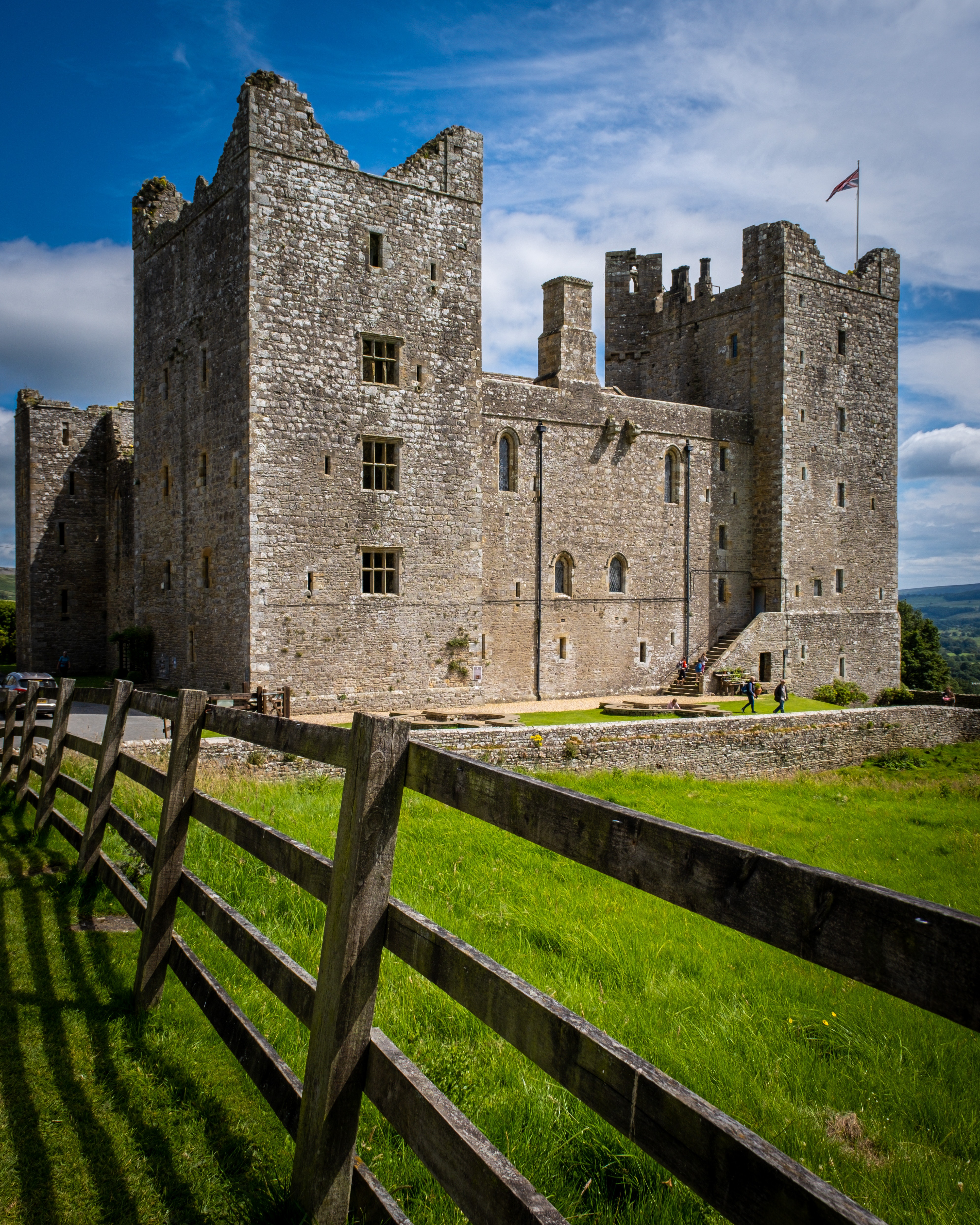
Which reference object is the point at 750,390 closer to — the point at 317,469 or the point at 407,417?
the point at 407,417

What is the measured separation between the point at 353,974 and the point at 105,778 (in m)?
3.49

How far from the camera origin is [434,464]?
21312 millimetres

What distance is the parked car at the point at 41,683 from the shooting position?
15789mm

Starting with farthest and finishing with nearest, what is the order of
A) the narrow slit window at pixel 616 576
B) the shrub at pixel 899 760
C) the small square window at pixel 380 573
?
the narrow slit window at pixel 616 576 → the small square window at pixel 380 573 → the shrub at pixel 899 760

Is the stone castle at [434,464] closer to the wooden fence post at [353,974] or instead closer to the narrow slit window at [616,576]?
the narrow slit window at [616,576]

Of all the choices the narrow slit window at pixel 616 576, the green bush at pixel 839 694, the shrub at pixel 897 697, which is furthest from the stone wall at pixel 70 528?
the shrub at pixel 897 697

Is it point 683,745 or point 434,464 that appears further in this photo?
point 434,464

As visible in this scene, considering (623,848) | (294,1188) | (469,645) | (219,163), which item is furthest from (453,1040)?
(219,163)

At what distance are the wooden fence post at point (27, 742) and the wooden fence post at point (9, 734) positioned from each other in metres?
0.36

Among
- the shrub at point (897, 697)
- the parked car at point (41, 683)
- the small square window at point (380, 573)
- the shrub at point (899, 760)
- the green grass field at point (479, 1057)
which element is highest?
the small square window at point (380, 573)

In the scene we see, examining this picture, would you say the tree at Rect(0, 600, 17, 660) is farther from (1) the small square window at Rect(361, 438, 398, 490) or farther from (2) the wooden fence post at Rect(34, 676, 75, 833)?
(2) the wooden fence post at Rect(34, 676, 75, 833)

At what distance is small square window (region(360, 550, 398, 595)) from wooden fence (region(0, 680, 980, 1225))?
16695mm

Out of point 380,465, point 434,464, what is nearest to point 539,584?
point 434,464

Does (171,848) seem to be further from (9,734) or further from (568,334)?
(568,334)
